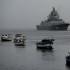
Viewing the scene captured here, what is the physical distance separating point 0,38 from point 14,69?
26.2ft

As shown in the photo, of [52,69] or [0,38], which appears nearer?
[52,69]

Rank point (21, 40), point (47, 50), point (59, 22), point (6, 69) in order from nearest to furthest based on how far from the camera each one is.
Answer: point (6, 69) < point (47, 50) < point (21, 40) < point (59, 22)

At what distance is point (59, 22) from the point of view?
20.2 metres

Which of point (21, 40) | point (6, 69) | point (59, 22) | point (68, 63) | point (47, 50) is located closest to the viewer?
point (6, 69)

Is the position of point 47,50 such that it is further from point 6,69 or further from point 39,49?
point 6,69

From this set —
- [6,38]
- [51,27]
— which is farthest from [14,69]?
[51,27]

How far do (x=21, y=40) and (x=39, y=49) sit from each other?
1.48 metres

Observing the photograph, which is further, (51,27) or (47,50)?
(51,27)

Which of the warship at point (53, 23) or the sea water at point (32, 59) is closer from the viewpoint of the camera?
the sea water at point (32, 59)

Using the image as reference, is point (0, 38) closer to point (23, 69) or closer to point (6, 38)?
point (6, 38)

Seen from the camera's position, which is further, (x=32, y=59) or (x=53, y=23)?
(x=53, y=23)

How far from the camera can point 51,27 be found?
795 inches

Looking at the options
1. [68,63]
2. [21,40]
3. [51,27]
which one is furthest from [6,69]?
[51,27]

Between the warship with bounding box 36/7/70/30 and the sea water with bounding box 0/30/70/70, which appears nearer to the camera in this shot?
the sea water with bounding box 0/30/70/70
